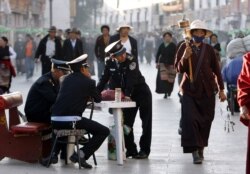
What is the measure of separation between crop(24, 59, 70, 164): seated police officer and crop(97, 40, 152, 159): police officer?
57 centimetres

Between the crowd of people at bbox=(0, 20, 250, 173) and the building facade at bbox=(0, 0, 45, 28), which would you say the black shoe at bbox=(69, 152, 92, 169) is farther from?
the building facade at bbox=(0, 0, 45, 28)

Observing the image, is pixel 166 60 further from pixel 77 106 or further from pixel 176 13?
pixel 176 13

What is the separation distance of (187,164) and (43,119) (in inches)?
76.6

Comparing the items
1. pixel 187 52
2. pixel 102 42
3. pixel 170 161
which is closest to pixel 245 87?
pixel 187 52

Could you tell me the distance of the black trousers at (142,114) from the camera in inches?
489

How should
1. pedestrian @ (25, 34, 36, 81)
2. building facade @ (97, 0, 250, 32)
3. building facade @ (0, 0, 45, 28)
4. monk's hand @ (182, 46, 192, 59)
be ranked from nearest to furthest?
monk's hand @ (182, 46, 192, 59) → pedestrian @ (25, 34, 36, 81) → building facade @ (97, 0, 250, 32) → building facade @ (0, 0, 45, 28)

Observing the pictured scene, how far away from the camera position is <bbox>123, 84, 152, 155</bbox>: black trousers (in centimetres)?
1243

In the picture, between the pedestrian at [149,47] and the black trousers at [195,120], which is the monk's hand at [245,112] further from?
the pedestrian at [149,47]

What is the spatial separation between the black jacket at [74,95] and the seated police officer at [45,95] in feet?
1.58

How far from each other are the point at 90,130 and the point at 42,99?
98cm

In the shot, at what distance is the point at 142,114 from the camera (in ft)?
41.3

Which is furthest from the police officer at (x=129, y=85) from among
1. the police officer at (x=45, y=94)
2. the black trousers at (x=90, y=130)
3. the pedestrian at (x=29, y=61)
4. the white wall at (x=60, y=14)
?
the white wall at (x=60, y=14)

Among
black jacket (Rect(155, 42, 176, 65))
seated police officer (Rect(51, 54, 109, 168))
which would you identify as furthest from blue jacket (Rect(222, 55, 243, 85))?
seated police officer (Rect(51, 54, 109, 168))

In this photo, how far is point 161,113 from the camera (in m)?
19.7
